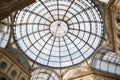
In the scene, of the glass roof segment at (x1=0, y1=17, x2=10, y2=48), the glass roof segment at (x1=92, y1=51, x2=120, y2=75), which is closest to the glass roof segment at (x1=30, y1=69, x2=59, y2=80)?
the glass roof segment at (x1=92, y1=51, x2=120, y2=75)

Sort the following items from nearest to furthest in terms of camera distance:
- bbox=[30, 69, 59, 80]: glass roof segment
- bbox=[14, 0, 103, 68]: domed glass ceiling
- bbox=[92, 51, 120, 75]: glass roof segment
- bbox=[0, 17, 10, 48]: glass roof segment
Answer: bbox=[0, 17, 10, 48]: glass roof segment → bbox=[14, 0, 103, 68]: domed glass ceiling → bbox=[92, 51, 120, 75]: glass roof segment → bbox=[30, 69, 59, 80]: glass roof segment

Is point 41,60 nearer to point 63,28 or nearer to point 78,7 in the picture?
point 63,28

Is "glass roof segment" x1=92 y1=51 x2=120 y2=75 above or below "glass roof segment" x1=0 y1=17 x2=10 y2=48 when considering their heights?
below

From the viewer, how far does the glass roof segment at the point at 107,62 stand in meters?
45.5

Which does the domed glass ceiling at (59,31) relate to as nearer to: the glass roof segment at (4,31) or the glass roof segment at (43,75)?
the glass roof segment at (43,75)

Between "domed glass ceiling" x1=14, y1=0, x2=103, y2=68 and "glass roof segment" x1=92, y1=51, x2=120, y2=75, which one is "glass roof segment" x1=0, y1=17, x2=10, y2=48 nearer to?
"domed glass ceiling" x1=14, y1=0, x2=103, y2=68

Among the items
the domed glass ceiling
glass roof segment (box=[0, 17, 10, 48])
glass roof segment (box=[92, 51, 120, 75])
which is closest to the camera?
glass roof segment (box=[0, 17, 10, 48])

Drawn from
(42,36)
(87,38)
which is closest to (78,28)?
(87,38)

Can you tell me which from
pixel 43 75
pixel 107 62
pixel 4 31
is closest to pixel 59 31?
pixel 43 75

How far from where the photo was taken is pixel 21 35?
146 feet

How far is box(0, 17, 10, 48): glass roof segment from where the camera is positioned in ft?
127

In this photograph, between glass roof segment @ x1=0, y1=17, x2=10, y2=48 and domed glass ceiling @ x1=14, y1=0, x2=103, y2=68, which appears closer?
glass roof segment @ x1=0, y1=17, x2=10, y2=48

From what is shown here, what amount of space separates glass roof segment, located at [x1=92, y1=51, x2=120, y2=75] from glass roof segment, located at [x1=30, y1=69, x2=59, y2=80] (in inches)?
309

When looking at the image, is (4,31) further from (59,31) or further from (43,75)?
(43,75)
